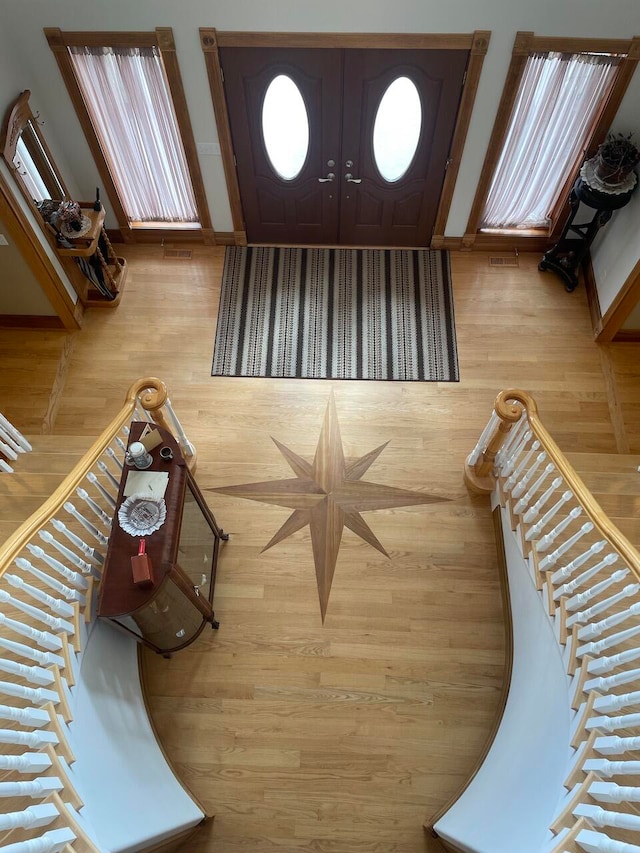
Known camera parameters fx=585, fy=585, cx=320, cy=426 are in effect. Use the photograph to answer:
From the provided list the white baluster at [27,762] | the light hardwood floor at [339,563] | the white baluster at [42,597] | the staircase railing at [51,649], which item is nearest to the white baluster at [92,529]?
the staircase railing at [51,649]

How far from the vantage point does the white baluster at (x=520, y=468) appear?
359 cm

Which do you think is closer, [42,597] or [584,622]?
[42,597]

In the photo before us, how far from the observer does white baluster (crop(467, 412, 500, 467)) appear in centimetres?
390

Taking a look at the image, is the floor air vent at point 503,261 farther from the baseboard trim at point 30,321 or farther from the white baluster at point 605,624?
the baseboard trim at point 30,321

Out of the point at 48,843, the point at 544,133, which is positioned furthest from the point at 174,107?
the point at 48,843

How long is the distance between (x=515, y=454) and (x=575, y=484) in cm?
79

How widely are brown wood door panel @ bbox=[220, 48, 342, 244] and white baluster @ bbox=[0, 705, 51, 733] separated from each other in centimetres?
446

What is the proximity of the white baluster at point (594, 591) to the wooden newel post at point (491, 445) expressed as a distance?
1109 mm

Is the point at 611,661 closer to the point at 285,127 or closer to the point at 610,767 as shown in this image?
the point at 610,767

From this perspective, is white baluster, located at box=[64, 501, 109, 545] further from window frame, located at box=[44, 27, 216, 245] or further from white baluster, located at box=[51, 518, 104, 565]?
window frame, located at box=[44, 27, 216, 245]

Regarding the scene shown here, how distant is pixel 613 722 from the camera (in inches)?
95.1

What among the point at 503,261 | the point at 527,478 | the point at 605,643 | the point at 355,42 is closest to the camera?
the point at 605,643

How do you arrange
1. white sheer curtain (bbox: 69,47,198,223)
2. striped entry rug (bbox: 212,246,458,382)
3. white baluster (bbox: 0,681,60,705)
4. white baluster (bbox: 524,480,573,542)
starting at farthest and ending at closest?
striped entry rug (bbox: 212,246,458,382), white sheer curtain (bbox: 69,47,198,223), white baluster (bbox: 524,480,573,542), white baluster (bbox: 0,681,60,705)

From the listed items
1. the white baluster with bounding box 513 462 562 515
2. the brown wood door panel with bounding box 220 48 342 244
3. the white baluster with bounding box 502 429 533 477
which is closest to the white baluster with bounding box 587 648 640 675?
the white baluster with bounding box 513 462 562 515
